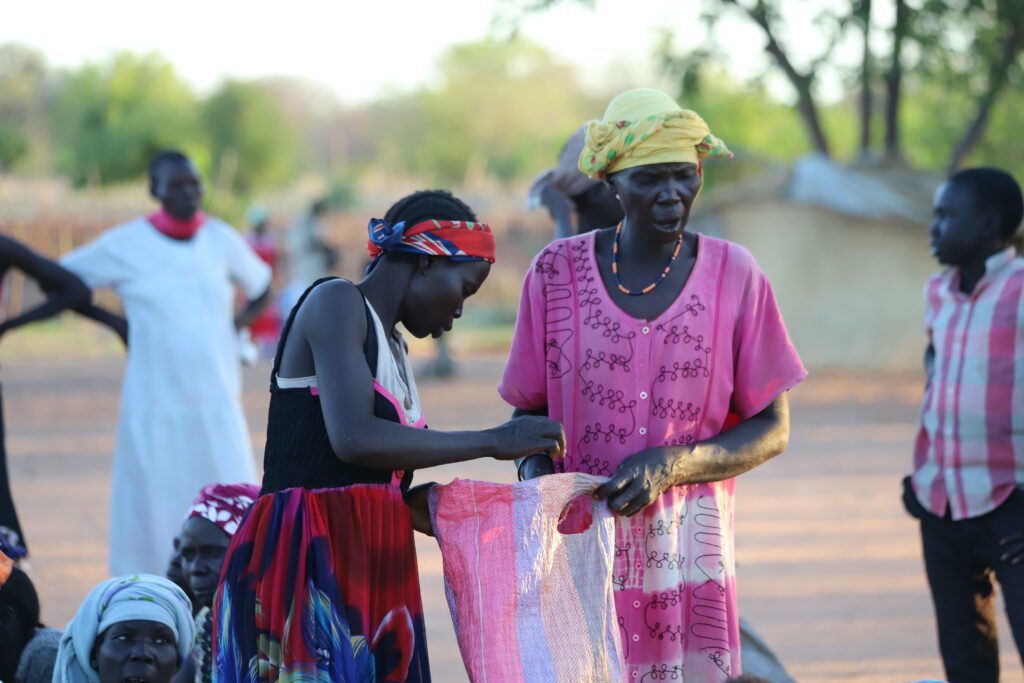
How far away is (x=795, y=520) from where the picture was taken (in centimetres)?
908

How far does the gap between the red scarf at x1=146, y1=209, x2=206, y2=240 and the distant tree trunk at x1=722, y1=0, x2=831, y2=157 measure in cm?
1214

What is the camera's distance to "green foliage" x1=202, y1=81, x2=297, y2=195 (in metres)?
40.7

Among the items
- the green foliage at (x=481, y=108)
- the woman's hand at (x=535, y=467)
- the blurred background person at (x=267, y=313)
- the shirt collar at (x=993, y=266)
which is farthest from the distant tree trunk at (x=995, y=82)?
the green foliage at (x=481, y=108)

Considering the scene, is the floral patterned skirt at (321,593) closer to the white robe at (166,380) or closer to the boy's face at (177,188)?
the white robe at (166,380)

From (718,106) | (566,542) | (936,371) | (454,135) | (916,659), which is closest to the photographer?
(566,542)

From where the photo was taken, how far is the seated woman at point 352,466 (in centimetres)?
276

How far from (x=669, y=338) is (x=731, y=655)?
772 mm

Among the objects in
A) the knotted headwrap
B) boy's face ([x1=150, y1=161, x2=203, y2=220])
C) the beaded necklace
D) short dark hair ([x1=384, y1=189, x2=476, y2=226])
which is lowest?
the beaded necklace

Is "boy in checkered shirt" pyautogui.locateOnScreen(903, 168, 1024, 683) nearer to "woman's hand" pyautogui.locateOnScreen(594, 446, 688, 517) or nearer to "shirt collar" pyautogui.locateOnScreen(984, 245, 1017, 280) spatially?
"shirt collar" pyautogui.locateOnScreen(984, 245, 1017, 280)

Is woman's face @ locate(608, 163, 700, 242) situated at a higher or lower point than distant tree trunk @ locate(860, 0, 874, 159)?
lower

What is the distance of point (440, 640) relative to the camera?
631cm

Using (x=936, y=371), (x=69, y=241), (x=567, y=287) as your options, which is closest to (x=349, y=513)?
(x=567, y=287)

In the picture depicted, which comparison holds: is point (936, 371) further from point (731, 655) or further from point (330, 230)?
point (330, 230)

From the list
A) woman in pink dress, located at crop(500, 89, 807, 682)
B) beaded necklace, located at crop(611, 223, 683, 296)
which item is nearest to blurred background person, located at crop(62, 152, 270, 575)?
woman in pink dress, located at crop(500, 89, 807, 682)
